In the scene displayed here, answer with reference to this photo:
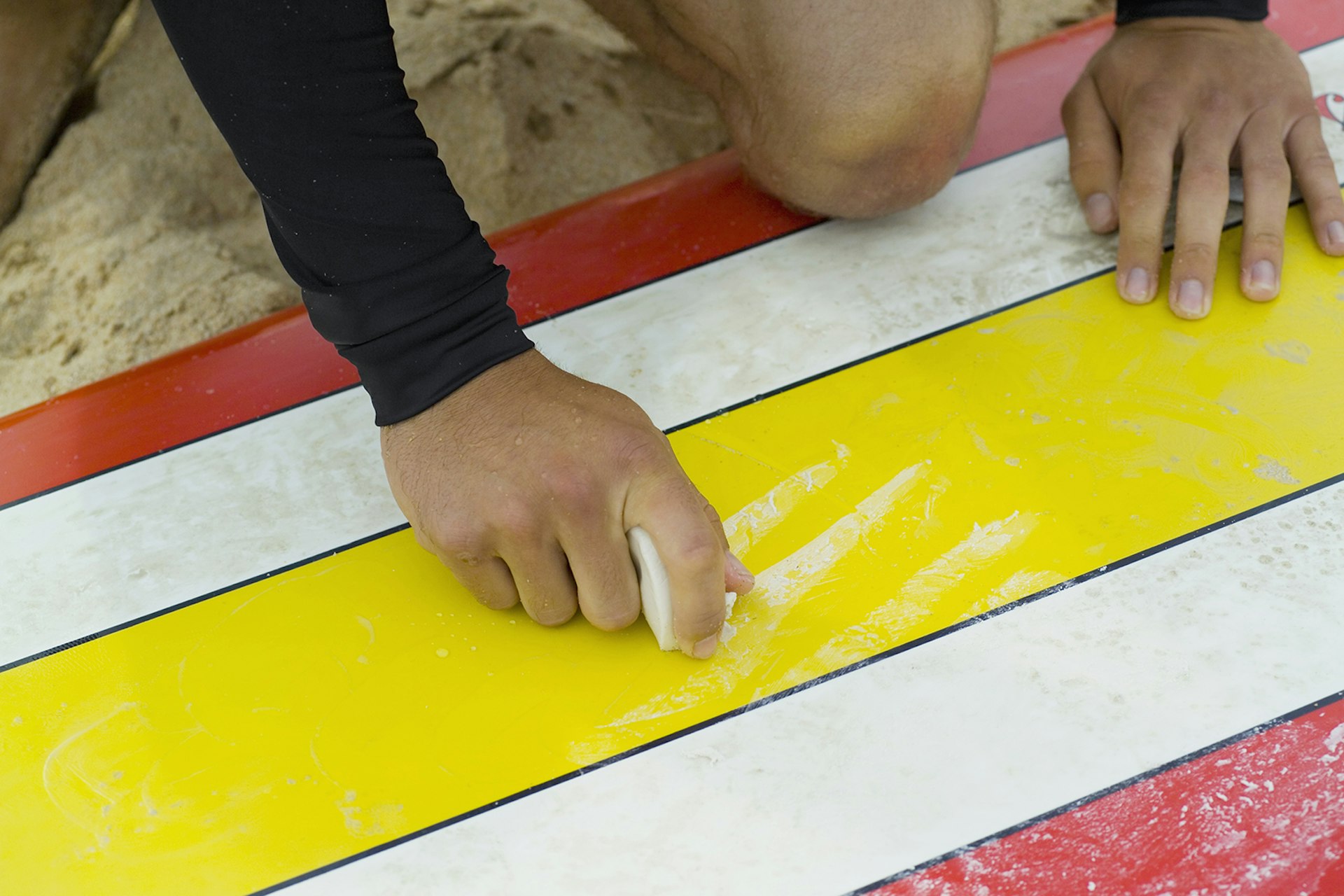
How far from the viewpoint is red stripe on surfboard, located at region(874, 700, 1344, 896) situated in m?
0.71

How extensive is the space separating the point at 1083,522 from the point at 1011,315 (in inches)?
11.3

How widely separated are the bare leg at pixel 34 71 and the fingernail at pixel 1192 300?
1.62 meters

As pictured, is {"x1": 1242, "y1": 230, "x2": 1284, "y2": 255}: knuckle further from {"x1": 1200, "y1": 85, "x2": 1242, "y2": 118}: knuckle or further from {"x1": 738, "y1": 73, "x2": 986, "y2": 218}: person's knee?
{"x1": 738, "y1": 73, "x2": 986, "y2": 218}: person's knee

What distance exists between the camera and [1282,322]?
1073 millimetres

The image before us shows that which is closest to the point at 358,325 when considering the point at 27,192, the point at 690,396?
the point at 690,396

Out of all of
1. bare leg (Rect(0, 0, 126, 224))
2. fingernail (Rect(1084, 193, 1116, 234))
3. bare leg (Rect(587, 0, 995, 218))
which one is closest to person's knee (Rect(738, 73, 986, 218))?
bare leg (Rect(587, 0, 995, 218))

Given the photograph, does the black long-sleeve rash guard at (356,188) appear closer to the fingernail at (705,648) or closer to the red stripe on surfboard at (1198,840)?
the fingernail at (705,648)

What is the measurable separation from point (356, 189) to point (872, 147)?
577 mm

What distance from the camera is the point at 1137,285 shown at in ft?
3.65

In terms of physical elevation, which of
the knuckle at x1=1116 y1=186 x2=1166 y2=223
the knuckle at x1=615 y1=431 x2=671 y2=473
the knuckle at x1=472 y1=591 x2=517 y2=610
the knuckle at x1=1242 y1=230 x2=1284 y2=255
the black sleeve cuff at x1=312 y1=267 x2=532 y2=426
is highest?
the black sleeve cuff at x1=312 y1=267 x2=532 y2=426

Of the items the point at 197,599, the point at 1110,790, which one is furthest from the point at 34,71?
the point at 1110,790

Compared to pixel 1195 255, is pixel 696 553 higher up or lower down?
higher up

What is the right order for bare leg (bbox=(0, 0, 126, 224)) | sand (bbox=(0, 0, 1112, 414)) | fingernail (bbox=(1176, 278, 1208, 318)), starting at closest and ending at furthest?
fingernail (bbox=(1176, 278, 1208, 318)) < sand (bbox=(0, 0, 1112, 414)) < bare leg (bbox=(0, 0, 126, 224))

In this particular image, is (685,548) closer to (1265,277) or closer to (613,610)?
(613,610)
